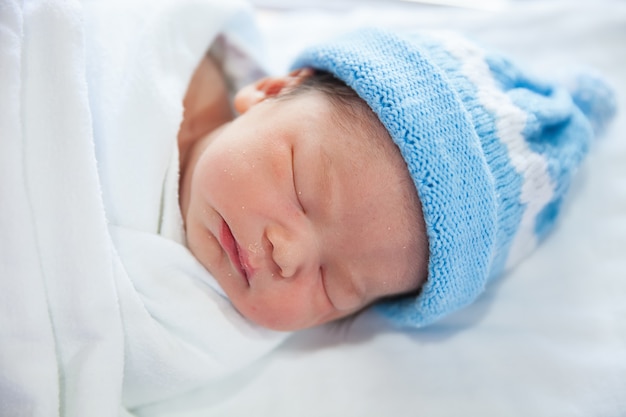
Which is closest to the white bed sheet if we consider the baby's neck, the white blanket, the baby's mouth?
the white blanket

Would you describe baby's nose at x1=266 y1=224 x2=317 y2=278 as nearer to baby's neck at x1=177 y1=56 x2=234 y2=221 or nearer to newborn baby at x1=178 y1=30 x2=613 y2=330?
newborn baby at x1=178 y1=30 x2=613 y2=330

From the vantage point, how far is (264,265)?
920mm

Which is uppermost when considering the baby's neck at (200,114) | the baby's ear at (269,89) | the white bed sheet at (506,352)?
the baby's ear at (269,89)

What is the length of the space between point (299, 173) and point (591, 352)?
1.94 feet

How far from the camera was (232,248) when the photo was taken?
0.94 meters

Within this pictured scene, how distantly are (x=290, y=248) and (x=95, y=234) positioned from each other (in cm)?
28

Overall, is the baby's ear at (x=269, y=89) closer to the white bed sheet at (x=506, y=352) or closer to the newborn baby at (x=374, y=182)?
the newborn baby at (x=374, y=182)

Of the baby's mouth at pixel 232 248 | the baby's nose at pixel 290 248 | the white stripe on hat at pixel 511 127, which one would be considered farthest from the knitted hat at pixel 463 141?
the baby's mouth at pixel 232 248

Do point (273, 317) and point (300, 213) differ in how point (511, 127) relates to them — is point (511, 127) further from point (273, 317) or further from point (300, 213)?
point (273, 317)

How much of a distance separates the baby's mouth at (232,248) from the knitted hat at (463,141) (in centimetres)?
29

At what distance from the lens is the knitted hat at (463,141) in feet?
2.84

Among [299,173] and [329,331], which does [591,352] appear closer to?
[329,331]

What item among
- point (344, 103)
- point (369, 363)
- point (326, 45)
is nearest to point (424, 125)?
point (344, 103)

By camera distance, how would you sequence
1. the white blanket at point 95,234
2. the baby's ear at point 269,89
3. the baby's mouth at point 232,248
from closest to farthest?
the white blanket at point 95,234, the baby's mouth at point 232,248, the baby's ear at point 269,89
